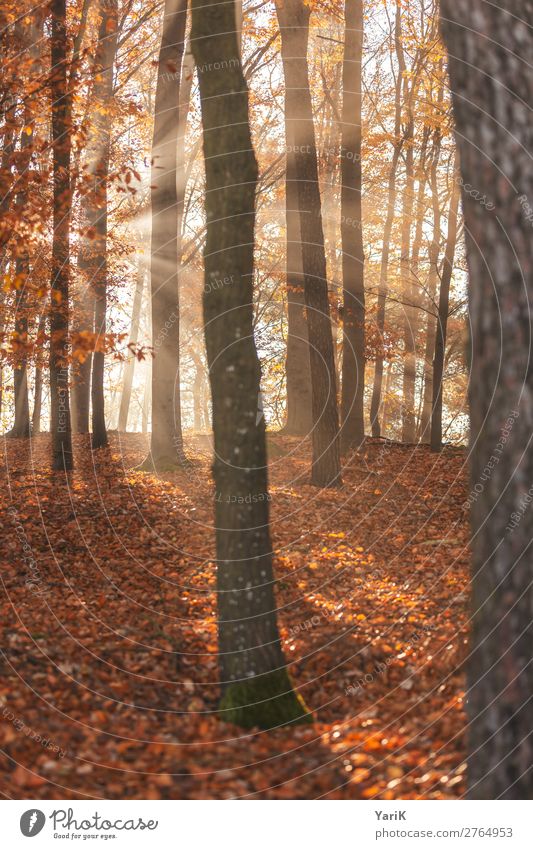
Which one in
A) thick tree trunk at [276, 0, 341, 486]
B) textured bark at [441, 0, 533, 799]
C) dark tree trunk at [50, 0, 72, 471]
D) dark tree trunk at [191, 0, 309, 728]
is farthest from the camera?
thick tree trunk at [276, 0, 341, 486]

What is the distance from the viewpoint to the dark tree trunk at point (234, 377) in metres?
6.02

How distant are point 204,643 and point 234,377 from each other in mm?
3417

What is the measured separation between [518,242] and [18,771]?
511 cm

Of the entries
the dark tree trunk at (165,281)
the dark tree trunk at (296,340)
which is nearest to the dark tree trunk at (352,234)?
the dark tree trunk at (296,340)

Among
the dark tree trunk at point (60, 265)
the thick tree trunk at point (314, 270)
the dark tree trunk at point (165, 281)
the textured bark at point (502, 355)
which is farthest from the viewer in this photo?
the dark tree trunk at point (165, 281)

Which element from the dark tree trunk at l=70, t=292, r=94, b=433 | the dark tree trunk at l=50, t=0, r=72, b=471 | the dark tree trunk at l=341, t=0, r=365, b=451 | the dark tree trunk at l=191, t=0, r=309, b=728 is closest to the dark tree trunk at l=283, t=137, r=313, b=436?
the dark tree trunk at l=341, t=0, r=365, b=451

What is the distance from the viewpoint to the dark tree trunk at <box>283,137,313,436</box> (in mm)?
18094

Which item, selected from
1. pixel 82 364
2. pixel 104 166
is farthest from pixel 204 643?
pixel 82 364

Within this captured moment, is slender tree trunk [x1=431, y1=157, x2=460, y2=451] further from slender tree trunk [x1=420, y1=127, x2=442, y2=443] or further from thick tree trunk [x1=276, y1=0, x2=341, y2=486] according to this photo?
slender tree trunk [x1=420, y1=127, x2=442, y2=443]

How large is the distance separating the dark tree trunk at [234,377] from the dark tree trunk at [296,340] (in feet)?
37.6

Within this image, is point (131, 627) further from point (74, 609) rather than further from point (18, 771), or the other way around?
point (18, 771)

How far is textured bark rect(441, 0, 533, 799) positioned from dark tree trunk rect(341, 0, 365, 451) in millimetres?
12130

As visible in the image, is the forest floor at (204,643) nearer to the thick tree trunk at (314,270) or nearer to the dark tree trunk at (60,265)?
the thick tree trunk at (314,270)

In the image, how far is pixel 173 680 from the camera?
7008 millimetres
